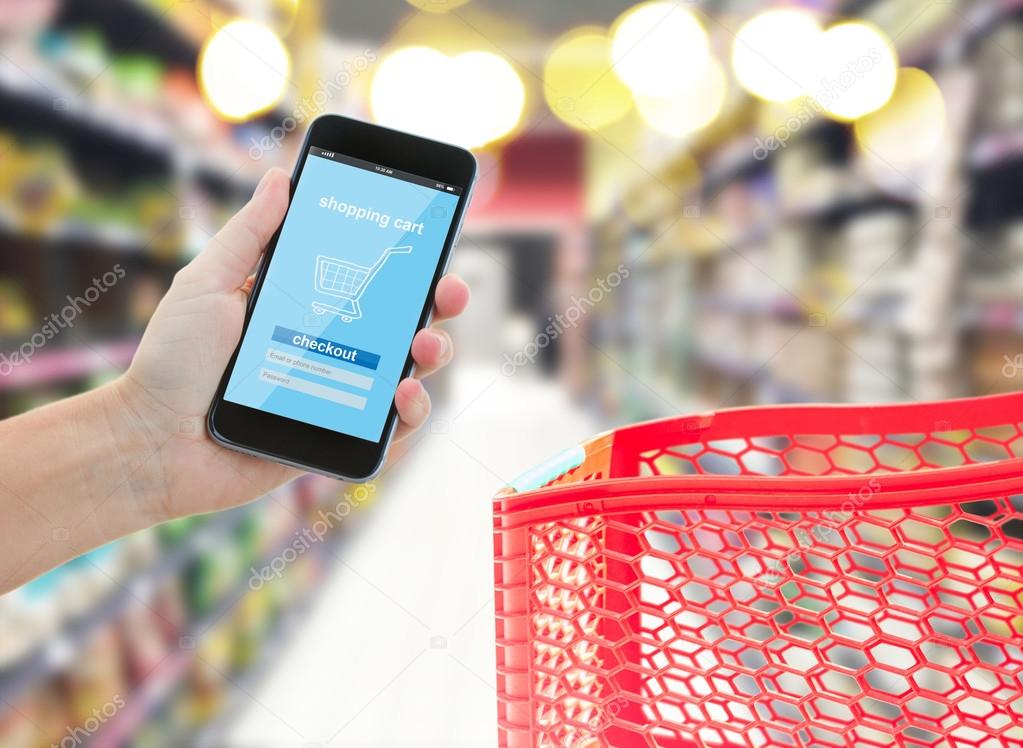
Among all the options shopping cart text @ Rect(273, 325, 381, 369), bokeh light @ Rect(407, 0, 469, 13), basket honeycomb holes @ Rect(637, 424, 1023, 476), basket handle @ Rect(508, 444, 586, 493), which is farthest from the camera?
bokeh light @ Rect(407, 0, 469, 13)

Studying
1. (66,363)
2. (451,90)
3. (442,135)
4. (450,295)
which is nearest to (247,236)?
(450,295)

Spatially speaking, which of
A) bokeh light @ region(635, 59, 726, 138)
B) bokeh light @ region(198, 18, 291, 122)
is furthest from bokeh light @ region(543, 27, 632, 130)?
bokeh light @ region(198, 18, 291, 122)

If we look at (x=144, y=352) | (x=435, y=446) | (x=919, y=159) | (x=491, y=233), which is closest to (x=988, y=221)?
(x=919, y=159)

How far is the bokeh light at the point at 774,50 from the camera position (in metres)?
3.15

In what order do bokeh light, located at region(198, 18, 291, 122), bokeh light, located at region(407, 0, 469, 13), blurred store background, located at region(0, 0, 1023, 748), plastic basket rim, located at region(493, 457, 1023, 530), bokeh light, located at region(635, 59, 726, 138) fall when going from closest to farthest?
plastic basket rim, located at region(493, 457, 1023, 530)
blurred store background, located at region(0, 0, 1023, 748)
bokeh light, located at region(198, 18, 291, 122)
bokeh light, located at region(635, 59, 726, 138)
bokeh light, located at region(407, 0, 469, 13)

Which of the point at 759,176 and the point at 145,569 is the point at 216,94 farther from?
the point at 759,176

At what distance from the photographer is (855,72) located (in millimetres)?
2516

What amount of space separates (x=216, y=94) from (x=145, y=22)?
596 millimetres

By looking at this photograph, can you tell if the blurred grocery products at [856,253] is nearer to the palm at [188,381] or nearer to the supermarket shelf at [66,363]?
the palm at [188,381]

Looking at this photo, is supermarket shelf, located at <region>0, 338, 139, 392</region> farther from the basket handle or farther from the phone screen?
the basket handle

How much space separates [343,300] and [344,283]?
22 mm

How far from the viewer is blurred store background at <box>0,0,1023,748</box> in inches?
77.0

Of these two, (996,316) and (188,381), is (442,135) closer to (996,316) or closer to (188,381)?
(996,316)

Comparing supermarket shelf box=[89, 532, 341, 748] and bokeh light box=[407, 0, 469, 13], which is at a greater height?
bokeh light box=[407, 0, 469, 13]
